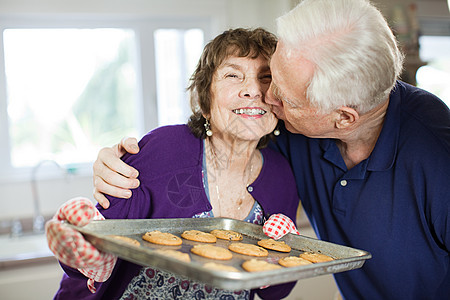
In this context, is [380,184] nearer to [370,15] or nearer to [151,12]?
[370,15]

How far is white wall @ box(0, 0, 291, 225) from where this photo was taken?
9.48 feet

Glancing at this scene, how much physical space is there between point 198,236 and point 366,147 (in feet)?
2.02

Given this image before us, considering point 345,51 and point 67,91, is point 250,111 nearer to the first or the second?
point 345,51

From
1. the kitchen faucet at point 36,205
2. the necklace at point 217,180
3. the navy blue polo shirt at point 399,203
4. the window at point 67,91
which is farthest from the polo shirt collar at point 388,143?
the window at point 67,91

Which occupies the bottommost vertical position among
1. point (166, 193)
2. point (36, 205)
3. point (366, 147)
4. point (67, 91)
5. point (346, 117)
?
point (36, 205)

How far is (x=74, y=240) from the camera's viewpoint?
960 mm

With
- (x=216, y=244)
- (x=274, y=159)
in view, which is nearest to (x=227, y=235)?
(x=216, y=244)

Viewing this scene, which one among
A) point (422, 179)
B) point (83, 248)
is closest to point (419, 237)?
point (422, 179)

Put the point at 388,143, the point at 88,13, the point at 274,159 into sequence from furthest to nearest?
the point at 88,13 < the point at 274,159 < the point at 388,143

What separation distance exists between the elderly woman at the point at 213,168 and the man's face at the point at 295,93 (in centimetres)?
13

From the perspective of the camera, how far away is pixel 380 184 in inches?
52.9

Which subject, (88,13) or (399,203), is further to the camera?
(88,13)

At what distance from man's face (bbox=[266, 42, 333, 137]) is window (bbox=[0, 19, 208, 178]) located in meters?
1.95

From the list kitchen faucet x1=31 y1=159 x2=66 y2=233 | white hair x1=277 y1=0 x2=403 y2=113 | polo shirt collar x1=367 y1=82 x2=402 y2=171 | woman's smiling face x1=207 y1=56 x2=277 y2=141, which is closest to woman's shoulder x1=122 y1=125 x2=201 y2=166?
woman's smiling face x1=207 y1=56 x2=277 y2=141
